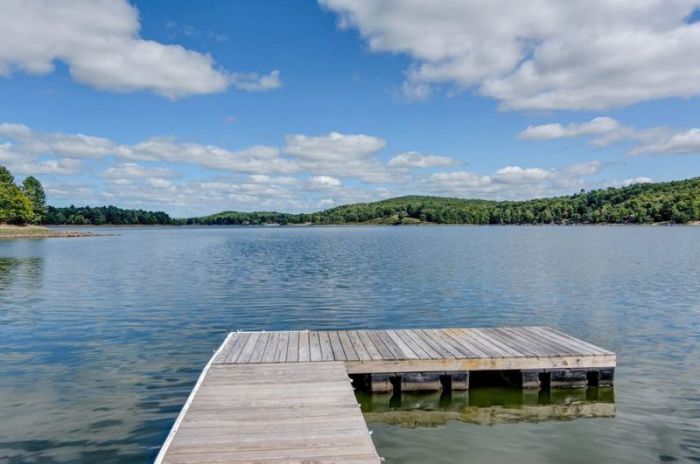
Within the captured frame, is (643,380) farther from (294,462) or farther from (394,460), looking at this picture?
(294,462)

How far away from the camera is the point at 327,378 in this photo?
1110 centimetres

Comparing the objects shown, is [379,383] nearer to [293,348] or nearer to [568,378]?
[293,348]

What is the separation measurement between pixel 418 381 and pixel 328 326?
8.33 metres

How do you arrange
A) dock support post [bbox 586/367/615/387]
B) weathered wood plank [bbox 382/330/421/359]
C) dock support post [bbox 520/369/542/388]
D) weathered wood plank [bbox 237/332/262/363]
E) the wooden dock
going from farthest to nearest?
dock support post [bbox 586/367/615/387], dock support post [bbox 520/369/542/388], weathered wood plank [bbox 382/330/421/359], weathered wood plank [bbox 237/332/262/363], the wooden dock

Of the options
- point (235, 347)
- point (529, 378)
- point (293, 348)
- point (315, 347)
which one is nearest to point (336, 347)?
point (315, 347)

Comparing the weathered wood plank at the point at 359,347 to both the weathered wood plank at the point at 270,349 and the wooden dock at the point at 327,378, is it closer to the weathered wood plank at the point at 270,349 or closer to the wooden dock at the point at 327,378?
the wooden dock at the point at 327,378

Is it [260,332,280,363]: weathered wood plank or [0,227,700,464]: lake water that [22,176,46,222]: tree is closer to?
[0,227,700,464]: lake water

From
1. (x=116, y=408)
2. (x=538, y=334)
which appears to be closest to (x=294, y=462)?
(x=116, y=408)

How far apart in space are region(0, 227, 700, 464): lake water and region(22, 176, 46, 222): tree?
426 feet

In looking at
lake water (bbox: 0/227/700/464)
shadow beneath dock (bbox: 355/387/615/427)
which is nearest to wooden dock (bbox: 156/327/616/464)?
shadow beneath dock (bbox: 355/387/615/427)

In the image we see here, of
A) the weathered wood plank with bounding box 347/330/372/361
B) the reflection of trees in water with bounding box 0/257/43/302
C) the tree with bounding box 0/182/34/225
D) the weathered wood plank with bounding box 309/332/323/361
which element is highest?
the tree with bounding box 0/182/34/225

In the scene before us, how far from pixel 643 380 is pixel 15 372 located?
1711 centimetres

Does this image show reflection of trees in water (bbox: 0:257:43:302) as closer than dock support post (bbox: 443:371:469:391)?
No

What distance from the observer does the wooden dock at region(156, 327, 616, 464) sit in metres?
7.60
